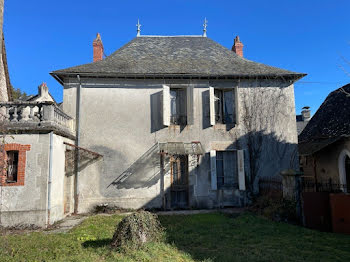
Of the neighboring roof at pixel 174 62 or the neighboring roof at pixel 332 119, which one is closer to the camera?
the neighboring roof at pixel 174 62

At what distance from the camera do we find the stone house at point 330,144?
1177 cm

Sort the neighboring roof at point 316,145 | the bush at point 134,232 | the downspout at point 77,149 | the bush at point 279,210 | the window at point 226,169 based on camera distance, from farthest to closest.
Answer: the neighboring roof at point 316,145, the window at point 226,169, the downspout at point 77,149, the bush at point 279,210, the bush at point 134,232

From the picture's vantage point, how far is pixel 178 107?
35.2ft

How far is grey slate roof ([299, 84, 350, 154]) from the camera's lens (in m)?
12.0

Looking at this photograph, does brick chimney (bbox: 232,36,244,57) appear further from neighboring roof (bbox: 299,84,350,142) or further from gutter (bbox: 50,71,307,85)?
neighboring roof (bbox: 299,84,350,142)

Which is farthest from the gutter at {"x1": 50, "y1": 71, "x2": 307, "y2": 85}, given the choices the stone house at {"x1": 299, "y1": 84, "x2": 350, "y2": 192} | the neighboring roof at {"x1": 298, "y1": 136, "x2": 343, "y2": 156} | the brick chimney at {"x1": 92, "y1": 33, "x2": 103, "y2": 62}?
the neighboring roof at {"x1": 298, "y1": 136, "x2": 343, "y2": 156}

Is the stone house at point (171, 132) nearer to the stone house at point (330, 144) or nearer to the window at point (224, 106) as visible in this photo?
the window at point (224, 106)

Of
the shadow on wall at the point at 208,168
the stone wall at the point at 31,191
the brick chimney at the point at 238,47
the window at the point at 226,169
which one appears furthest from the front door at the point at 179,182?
the brick chimney at the point at 238,47

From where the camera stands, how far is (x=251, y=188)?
10219 mm

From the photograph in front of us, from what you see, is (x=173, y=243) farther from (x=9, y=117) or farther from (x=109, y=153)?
(x=9, y=117)

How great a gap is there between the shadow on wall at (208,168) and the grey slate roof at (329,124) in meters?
2.85

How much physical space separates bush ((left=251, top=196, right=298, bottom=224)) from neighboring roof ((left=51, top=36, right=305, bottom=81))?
5504 mm

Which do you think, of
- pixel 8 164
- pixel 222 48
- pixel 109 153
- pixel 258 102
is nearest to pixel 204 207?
pixel 109 153

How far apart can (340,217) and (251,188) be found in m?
3.49
